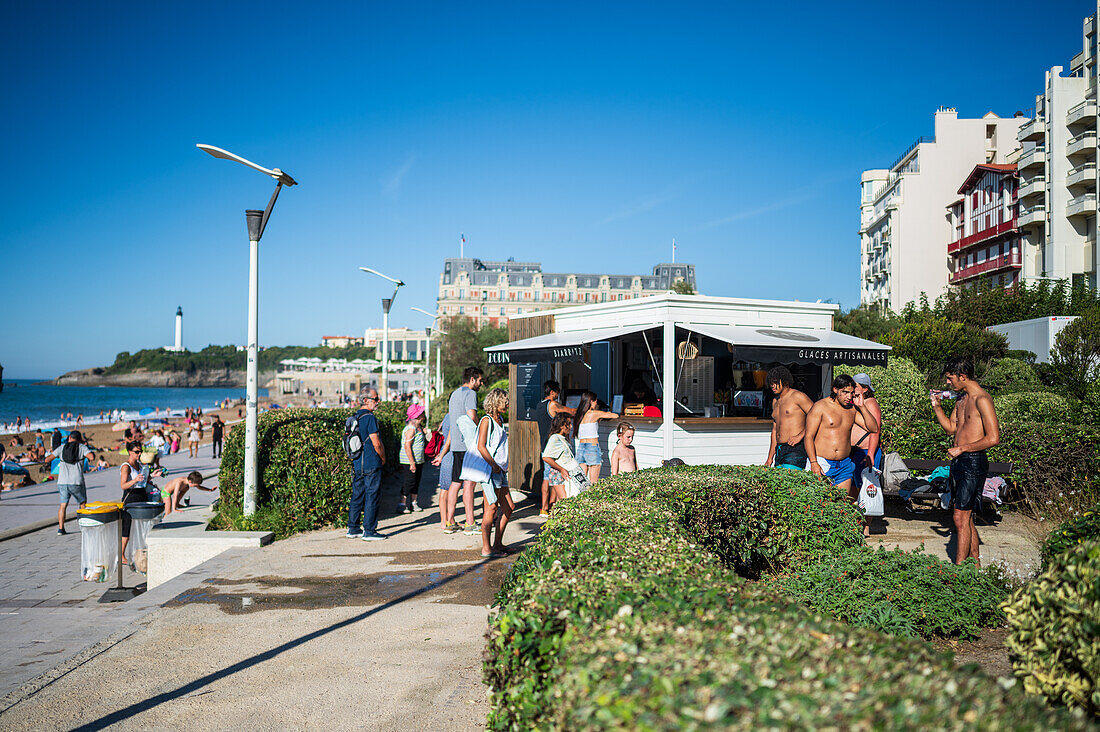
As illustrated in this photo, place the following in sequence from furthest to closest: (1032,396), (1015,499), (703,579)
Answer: (1032,396) → (1015,499) → (703,579)

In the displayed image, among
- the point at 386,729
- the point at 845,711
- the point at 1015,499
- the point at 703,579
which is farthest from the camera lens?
the point at 1015,499

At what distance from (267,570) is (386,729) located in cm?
355

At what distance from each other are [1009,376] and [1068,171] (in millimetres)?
29303

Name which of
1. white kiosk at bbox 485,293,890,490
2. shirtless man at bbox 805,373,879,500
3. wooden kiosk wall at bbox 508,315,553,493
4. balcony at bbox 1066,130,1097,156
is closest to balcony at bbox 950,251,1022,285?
balcony at bbox 1066,130,1097,156

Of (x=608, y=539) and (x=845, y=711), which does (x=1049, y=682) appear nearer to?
(x=845, y=711)

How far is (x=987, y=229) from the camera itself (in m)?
46.3

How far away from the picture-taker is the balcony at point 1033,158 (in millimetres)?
38875

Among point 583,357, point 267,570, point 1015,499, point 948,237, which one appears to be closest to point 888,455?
point 1015,499

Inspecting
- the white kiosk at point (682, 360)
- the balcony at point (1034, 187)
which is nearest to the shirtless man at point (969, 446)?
the white kiosk at point (682, 360)

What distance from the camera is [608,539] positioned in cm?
331

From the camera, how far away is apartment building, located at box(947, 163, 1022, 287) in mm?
42844

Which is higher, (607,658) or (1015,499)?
(607,658)

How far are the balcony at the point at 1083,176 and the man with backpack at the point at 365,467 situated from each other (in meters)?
41.5

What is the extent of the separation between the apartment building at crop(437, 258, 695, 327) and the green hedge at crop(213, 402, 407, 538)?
98246mm
